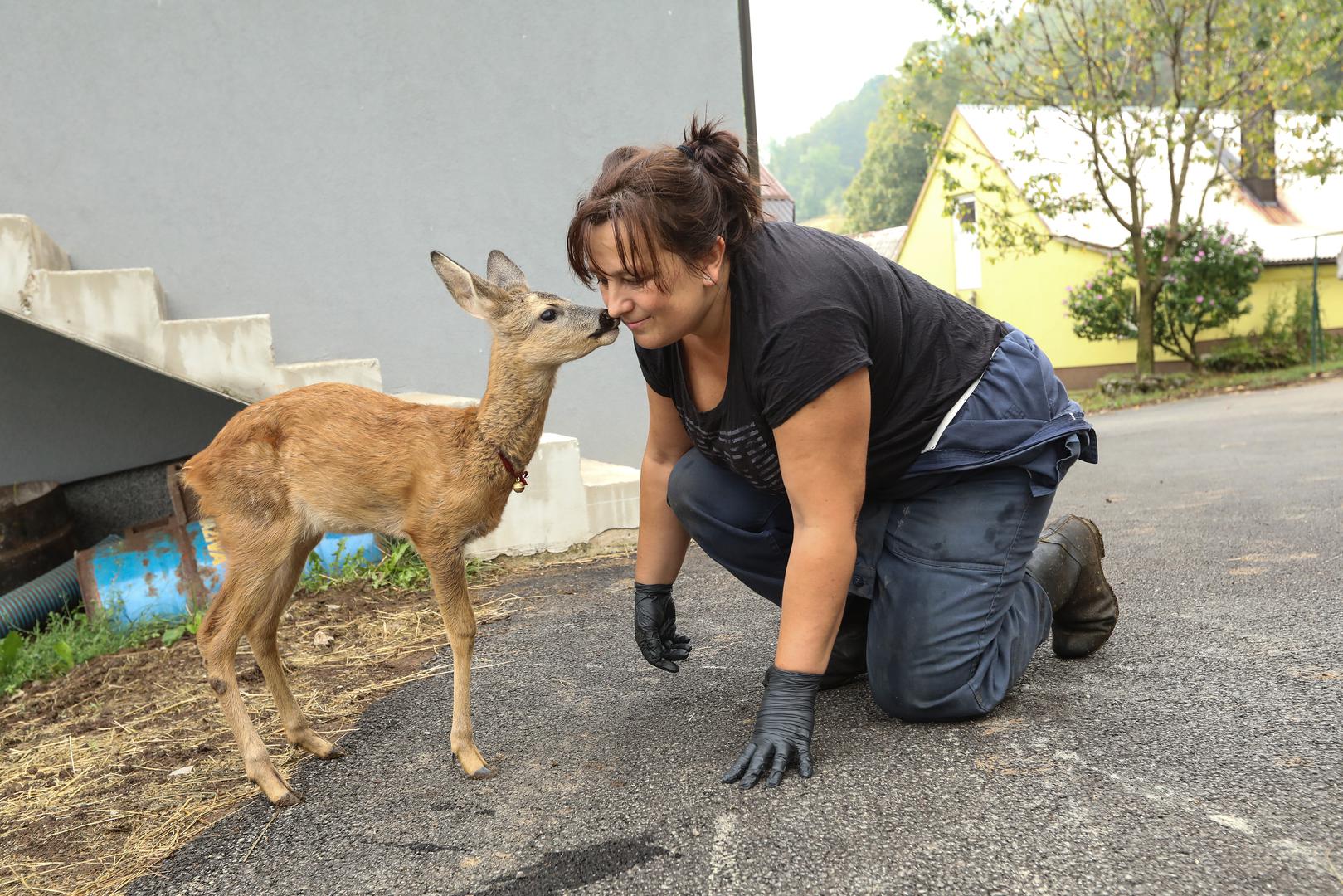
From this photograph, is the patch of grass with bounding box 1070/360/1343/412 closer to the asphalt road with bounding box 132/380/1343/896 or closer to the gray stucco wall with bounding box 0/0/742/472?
the gray stucco wall with bounding box 0/0/742/472

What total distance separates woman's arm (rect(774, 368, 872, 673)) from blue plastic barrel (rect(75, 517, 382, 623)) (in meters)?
3.31

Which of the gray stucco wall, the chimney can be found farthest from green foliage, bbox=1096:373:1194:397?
the gray stucco wall

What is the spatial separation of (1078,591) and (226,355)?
4450mm

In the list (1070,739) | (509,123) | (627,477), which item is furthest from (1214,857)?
(509,123)

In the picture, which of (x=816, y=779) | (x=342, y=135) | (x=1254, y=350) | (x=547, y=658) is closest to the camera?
(x=816, y=779)

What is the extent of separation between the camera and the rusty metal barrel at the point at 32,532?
19.2 ft

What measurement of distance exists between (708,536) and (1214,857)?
5.07 feet

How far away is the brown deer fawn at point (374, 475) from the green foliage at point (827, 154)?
106838mm

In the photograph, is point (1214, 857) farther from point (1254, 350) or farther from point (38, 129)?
point (1254, 350)

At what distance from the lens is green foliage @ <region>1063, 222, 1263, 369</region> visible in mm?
17094

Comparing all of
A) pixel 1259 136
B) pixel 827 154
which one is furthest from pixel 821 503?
pixel 827 154

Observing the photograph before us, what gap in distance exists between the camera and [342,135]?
641 cm

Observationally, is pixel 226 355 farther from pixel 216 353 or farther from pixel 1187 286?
pixel 1187 286

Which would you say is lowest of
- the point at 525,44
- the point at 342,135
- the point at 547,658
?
the point at 547,658
